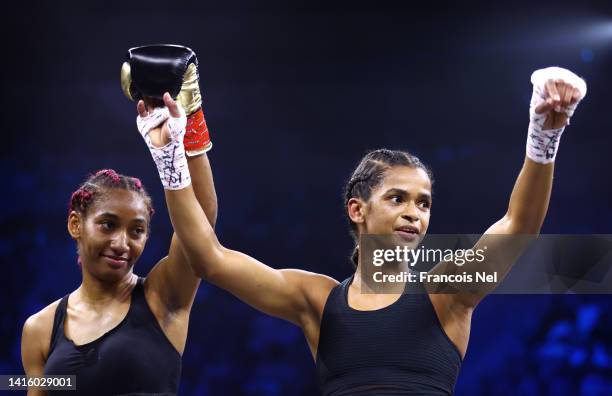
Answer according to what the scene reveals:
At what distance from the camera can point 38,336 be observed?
1917mm

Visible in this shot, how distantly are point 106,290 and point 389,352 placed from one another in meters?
0.78

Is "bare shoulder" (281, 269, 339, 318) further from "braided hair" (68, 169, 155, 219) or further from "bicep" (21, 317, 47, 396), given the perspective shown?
"bicep" (21, 317, 47, 396)

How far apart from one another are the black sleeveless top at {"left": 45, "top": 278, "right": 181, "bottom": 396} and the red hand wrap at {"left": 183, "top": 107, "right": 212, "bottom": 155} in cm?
40

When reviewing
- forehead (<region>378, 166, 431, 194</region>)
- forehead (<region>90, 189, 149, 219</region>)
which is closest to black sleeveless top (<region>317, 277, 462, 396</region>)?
forehead (<region>378, 166, 431, 194</region>)

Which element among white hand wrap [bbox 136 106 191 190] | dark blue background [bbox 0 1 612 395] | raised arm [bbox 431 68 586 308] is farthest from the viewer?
dark blue background [bbox 0 1 612 395]

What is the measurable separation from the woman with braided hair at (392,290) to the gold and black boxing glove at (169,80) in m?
0.07

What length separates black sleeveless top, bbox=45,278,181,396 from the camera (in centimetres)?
176

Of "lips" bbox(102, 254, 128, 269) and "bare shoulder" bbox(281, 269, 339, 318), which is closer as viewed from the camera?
"bare shoulder" bbox(281, 269, 339, 318)

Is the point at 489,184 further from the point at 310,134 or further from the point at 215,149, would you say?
the point at 215,149

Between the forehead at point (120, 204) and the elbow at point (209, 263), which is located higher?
the forehead at point (120, 204)

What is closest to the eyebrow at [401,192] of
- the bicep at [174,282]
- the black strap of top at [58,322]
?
the bicep at [174,282]

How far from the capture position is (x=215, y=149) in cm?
373

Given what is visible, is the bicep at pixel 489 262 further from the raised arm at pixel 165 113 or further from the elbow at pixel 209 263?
the raised arm at pixel 165 113

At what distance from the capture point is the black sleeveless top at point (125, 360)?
1.76 m
